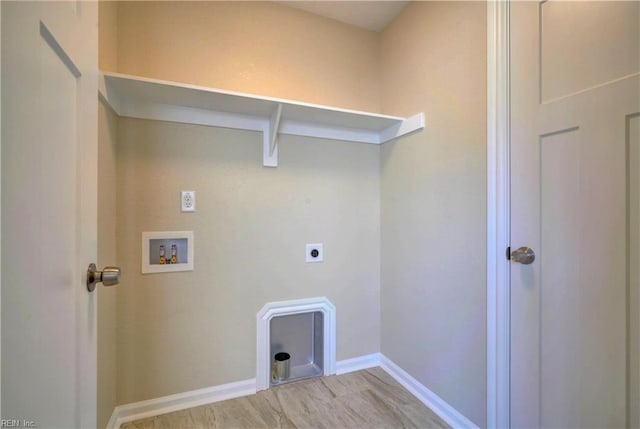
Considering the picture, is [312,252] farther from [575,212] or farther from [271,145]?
[575,212]

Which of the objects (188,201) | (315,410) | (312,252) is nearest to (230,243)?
(188,201)

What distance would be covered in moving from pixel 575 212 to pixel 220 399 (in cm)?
207

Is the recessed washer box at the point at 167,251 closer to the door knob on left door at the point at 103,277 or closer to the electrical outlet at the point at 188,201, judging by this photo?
the electrical outlet at the point at 188,201

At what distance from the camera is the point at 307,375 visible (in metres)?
2.00

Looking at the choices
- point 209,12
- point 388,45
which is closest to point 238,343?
point 209,12

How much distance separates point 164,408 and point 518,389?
1.87 m

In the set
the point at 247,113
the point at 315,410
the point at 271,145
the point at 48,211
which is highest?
the point at 247,113

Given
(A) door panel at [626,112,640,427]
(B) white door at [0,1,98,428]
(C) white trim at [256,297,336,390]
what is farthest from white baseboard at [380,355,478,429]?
(B) white door at [0,1,98,428]

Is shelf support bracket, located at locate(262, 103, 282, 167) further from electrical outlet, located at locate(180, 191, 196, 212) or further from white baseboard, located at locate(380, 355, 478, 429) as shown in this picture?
white baseboard, located at locate(380, 355, 478, 429)

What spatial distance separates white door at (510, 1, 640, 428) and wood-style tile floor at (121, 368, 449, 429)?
1.94ft

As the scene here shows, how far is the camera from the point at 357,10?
78.3 inches

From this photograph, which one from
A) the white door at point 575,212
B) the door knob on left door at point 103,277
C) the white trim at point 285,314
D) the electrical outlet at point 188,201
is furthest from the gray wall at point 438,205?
the door knob on left door at point 103,277

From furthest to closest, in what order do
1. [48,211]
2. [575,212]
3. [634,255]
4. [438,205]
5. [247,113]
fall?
1. [247,113]
2. [438,205]
3. [575,212]
4. [634,255]
5. [48,211]

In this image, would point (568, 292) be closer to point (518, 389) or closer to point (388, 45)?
point (518, 389)
